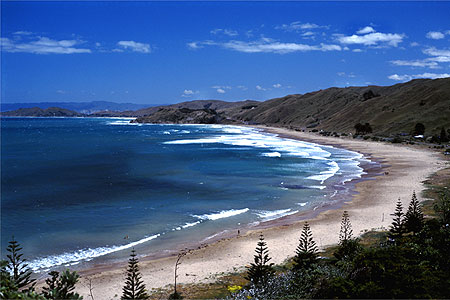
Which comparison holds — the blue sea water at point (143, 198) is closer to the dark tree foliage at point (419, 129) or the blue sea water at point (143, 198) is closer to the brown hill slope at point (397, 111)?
the dark tree foliage at point (419, 129)

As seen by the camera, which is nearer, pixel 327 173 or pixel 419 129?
pixel 327 173

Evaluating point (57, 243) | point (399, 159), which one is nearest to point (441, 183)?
point (399, 159)

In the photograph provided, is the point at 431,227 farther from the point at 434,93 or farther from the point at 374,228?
the point at 434,93

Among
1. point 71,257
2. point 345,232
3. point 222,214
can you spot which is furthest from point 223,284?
point 222,214

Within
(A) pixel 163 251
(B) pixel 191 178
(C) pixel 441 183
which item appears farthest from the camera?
(B) pixel 191 178

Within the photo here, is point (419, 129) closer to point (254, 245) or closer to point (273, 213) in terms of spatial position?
point (273, 213)

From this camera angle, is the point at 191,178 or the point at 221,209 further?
the point at 191,178
